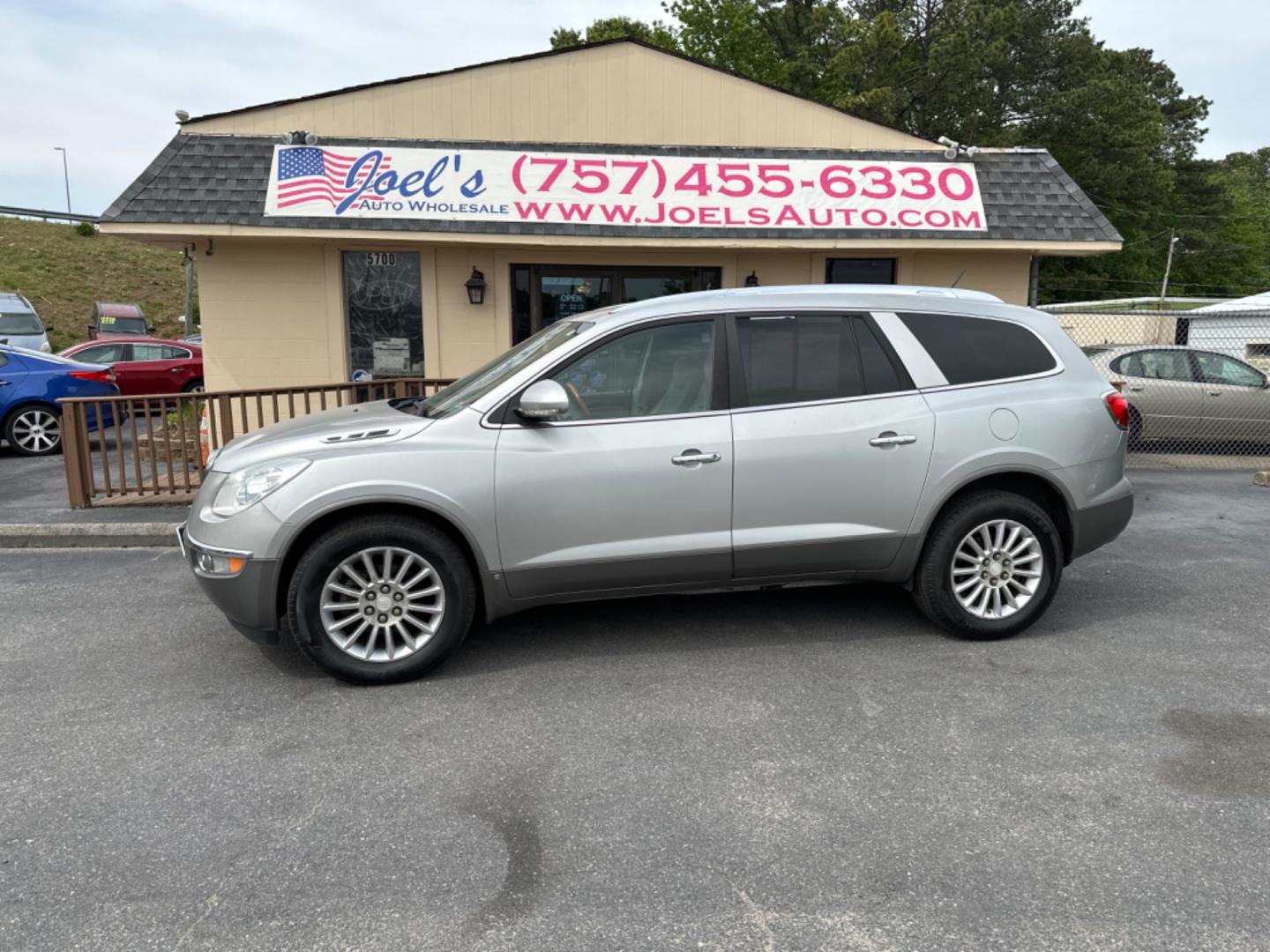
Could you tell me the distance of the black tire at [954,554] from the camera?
472 cm

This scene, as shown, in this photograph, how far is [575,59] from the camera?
422 inches

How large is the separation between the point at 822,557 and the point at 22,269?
45653 millimetres

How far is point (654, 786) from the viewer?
3.36 meters

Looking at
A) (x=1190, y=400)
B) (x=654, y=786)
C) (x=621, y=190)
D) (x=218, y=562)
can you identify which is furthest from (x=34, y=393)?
(x=1190, y=400)

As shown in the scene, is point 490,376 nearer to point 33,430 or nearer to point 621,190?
point 621,190

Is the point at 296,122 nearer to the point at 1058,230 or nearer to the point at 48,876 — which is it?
the point at 1058,230

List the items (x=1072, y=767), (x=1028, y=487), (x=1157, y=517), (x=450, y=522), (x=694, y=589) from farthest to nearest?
(x=1157, y=517), (x=1028, y=487), (x=694, y=589), (x=450, y=522), (x=1072, y=767)

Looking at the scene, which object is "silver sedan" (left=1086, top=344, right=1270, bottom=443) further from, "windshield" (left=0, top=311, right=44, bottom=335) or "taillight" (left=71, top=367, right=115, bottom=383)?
"windshield" (left=0, top=311, right=44, bottom=335)

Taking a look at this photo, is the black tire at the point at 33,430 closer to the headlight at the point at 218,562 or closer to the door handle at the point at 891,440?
the headlight at the point at 218,562

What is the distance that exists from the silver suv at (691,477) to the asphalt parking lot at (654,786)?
43 cm

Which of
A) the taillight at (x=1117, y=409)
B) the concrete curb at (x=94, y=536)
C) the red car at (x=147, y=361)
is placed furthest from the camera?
the red car at (x=147, y=361)

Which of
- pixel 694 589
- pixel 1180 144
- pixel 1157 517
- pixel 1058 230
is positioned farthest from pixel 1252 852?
pixel 1180 144

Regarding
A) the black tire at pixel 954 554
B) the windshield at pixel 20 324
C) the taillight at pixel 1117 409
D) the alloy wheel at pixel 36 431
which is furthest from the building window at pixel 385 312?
the windshield at pixel 20 324

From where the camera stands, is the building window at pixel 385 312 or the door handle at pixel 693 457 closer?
the door handle at pixel 693 457
